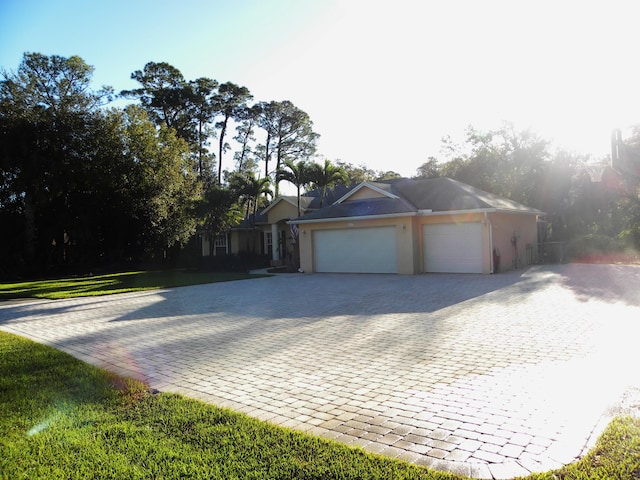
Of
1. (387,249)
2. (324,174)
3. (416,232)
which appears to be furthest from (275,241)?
(416,232)

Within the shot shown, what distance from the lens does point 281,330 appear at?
885 cm

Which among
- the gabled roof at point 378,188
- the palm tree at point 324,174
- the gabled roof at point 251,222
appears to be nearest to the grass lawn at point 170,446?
the gabled roof at point 378,188

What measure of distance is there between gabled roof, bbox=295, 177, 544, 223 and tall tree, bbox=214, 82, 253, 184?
2256 centimetres

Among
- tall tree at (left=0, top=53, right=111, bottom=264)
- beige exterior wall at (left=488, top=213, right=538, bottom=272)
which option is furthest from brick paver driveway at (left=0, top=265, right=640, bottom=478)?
tall tree at (left=0, top=53, right=111, bottom=264)

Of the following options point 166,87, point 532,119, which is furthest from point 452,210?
point 166,87

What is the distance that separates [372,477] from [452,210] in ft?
54.2

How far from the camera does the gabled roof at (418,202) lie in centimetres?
1894

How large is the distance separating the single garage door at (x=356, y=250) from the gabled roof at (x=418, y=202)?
33.5 inches

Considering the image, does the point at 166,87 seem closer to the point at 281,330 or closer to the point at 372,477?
the point at 281,330

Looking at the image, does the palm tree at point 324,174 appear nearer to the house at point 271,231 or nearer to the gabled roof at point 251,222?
the house at point 271,231

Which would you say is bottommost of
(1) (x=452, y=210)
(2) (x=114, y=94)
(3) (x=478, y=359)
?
(3) (x=478, y=359)

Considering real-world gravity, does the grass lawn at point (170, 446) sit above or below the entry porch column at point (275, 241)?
below

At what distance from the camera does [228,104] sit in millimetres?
42562

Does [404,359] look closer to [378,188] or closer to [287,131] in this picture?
[378,188]
